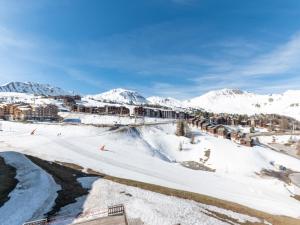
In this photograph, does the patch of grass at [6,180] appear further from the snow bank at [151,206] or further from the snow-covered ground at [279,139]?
the snow-covered ground at [279,139]

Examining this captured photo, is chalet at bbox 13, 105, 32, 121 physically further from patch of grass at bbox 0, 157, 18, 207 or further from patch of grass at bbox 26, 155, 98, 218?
patch of grass at bbox 0, 157, 18, 207

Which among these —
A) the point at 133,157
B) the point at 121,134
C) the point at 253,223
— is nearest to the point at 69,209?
the point at 253,223

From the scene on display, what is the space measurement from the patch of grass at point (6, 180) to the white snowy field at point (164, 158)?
12065mm

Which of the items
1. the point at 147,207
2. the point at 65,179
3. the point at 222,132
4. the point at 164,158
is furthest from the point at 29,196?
the point at 222,132

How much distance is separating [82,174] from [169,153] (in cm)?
7093

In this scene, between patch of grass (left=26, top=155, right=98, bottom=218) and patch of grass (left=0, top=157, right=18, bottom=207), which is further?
patch of grass (left=26, top=155, right=98, bottom=218)

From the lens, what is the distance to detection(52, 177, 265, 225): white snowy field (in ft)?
104

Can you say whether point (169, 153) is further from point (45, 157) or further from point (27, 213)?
point (27, 213)

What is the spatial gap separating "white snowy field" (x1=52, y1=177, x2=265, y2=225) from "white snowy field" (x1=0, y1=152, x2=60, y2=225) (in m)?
3.09

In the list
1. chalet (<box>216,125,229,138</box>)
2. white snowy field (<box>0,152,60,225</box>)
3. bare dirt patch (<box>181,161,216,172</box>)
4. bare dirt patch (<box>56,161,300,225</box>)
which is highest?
chalet (<box>216,125,229,138</box>)

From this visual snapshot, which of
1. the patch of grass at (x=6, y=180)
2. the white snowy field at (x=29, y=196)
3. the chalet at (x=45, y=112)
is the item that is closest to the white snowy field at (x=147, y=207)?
the white snowy field at (x=29, y=196)

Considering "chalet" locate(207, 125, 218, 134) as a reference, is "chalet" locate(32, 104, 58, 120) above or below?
above

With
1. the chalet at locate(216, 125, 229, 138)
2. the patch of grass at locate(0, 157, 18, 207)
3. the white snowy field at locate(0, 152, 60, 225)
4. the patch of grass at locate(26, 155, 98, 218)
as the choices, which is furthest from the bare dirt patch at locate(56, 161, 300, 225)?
the chalet at locate(216, 125, 229, 138)

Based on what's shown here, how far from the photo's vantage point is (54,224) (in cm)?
2802
